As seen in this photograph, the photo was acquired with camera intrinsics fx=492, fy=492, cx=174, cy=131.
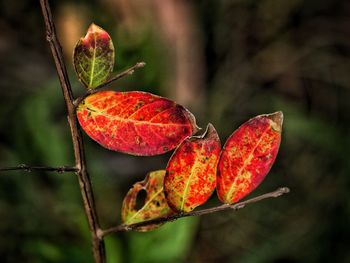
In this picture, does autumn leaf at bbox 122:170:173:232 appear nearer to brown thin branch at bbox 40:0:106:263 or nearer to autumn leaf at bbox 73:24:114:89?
brown thin branch at bbox 40:0:106:263

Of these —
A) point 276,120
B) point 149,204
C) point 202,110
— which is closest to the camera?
point 276,120

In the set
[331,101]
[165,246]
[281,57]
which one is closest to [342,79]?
[331,101]

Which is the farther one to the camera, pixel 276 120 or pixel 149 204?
pixel 149 204

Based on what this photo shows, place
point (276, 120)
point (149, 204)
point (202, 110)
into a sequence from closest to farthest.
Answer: point (276, 120)
point (149, 204)
point (202, 110)

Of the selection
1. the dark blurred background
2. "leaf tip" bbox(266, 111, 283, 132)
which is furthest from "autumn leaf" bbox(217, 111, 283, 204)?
the dark blurred background

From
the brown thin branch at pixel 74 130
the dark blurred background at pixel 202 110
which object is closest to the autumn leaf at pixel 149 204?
the brown thin branch at pixel 74 130

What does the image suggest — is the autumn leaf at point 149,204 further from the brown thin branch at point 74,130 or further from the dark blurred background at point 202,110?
the dark blurred background at point 202,110

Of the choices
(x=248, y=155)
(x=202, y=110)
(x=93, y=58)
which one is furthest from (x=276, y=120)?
(x=202, y=110)

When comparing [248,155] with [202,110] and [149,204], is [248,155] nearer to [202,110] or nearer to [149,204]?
[149,204]
